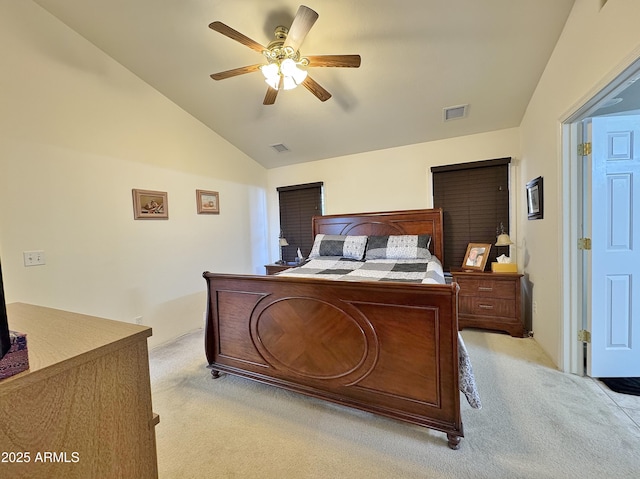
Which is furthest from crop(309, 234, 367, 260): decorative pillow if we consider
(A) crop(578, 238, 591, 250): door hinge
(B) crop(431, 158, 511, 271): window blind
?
(A) crop(578, 238, 591, 250): door hinge

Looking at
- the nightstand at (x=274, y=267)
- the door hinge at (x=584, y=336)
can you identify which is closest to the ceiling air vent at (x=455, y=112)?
the door hinge at (x=584, y=336)

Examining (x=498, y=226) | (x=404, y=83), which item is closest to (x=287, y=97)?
(x=404, y=83)

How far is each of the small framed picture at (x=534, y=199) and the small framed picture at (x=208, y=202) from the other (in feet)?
11.9

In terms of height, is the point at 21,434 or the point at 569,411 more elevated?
the point at 21,434

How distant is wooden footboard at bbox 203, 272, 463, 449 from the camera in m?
1.55

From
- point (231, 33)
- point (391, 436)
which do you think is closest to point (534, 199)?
point (391, 436)

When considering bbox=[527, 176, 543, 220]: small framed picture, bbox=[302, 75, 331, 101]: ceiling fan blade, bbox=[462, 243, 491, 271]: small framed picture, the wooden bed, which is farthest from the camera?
bbox=[462, 243, 491, 271]: small framed picture

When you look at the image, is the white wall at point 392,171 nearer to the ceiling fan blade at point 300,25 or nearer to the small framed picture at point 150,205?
the small framed picture at point 150,205

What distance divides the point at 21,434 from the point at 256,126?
355 cm

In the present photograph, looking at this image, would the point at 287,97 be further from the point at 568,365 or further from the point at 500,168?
the point at 568,365

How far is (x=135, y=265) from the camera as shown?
9.57 ft

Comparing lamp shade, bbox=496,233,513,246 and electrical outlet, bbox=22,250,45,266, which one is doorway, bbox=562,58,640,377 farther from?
electrical outlet, bbox=22,250,45,266

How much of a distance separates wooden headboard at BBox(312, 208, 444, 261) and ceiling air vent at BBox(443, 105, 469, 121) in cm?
107

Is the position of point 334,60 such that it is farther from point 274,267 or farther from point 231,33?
point 274,267
